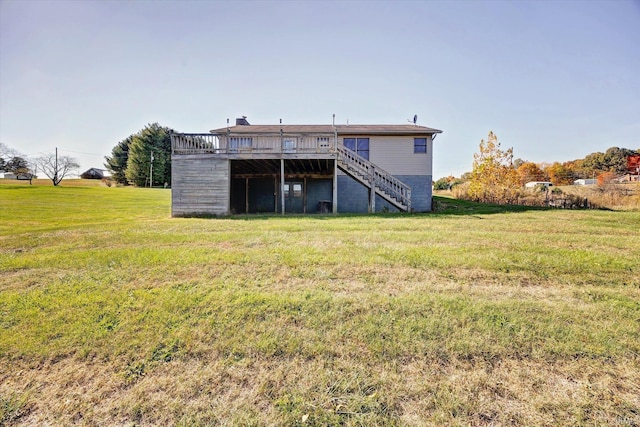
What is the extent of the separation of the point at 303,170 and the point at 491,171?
56.5 feet

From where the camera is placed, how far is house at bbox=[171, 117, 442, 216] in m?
13.0

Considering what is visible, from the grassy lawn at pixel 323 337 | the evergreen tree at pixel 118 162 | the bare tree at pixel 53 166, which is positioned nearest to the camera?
the grassy lawn at pixel 323 337

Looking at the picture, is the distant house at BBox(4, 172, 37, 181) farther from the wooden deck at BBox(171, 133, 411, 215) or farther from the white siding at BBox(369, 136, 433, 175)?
the white siding at BBox(369, 136, 433, 175)

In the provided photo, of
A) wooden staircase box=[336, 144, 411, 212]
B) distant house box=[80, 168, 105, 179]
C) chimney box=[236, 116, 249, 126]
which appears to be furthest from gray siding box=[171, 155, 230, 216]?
distant house box=[80, 168, 105, 179]

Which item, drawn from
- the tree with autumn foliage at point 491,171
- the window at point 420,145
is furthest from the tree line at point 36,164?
the tree with autumn foliage at point 491,171

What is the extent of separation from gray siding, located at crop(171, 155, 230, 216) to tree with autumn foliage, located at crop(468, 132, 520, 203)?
65.2 feet

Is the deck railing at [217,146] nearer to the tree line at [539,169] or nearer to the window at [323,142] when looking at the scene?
the window at [323,142]

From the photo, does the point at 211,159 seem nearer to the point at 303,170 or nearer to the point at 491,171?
the point at 303,170

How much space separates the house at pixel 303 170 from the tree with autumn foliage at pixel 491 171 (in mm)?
9816

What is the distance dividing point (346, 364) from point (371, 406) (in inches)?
19.5

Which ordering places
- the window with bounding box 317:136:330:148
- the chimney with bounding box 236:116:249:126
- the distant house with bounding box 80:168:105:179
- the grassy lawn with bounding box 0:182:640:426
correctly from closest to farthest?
the grassy lawn with bounding box 0:182:640:426 → the window with bounding box 317:136:330:148 → the chimney with bounding box 236:116:249:126 → the distant house with bounding box 80:168:105:179

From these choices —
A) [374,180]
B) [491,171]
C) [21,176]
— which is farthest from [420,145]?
[21,176]

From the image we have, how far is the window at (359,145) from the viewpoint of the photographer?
16906 millimetres

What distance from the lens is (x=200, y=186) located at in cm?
1312
